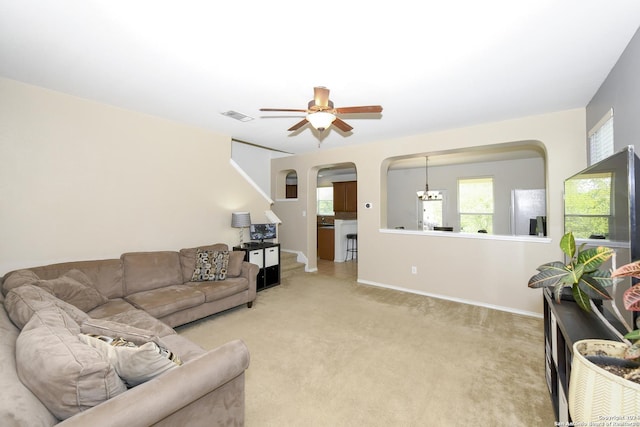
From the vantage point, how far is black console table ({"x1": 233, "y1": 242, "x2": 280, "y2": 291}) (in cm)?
452

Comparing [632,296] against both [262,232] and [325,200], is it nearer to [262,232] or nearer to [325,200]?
[262,232]

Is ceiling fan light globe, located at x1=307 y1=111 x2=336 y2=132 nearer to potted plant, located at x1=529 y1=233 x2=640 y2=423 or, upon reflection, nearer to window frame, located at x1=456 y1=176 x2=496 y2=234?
potted plant, located at x1=529 y1=233 x2=640 y2=423

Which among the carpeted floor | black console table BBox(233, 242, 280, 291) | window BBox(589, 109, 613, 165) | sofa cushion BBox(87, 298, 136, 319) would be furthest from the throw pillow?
window BBox(589, 109, 613, 165)

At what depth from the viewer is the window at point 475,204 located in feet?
23.0

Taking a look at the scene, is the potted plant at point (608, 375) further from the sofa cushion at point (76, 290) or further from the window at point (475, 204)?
the window at point (475, 204)

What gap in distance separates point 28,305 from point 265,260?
3170 millimetres

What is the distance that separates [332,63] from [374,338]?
274 centimetres

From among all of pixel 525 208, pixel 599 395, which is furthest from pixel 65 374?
pixel 525 208

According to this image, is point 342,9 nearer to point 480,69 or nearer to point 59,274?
point 480,69

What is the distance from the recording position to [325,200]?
9570 mm

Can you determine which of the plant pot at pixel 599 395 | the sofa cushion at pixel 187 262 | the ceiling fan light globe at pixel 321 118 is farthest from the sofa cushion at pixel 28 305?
the plant pot at pixel 599 395

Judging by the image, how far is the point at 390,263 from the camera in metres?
4.91

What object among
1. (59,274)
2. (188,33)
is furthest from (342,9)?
(59,274)

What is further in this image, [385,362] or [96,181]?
[96,181]
